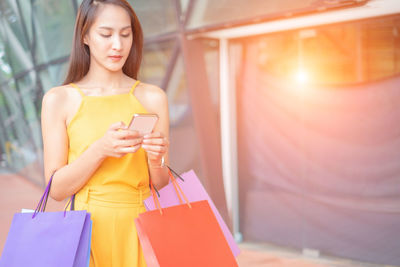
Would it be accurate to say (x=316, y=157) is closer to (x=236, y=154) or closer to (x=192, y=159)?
(x=236, y=154)

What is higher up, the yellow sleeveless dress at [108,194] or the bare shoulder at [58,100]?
the bare shoulder at [58,100]

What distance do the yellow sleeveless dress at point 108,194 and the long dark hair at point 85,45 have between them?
0.41 ft

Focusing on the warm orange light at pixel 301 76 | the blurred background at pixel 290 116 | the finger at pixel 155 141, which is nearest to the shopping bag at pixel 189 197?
the finger at pixel 155 141

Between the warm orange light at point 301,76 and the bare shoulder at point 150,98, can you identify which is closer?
the bare shoulder at point 150,98

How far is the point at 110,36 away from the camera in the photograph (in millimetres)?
1397

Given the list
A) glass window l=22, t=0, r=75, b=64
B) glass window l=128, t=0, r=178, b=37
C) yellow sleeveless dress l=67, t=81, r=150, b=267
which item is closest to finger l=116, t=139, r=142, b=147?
yellow sleeveless dress l=67, t=81, r=150, b=267

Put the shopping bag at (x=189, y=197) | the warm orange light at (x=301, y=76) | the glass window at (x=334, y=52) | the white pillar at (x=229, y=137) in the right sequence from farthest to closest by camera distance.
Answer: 1. the white pillar at (x=229, y=137)
2. the warm orange light at (x=301, y=76)
3. the glass window at (x=334, y=52)
4. the shopping bag at (x=189, y=197)

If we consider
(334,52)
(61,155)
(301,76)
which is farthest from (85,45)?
(301,76)

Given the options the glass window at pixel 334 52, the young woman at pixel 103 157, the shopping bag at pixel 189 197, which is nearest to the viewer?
the young woman at pixel 103 157

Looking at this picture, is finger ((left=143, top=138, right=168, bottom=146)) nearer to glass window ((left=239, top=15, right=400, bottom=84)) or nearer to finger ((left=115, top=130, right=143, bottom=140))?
finger ((left=115, top=130, right=143, bottom=140))

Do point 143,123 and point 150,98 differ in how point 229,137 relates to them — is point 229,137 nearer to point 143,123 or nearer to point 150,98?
point 150,98

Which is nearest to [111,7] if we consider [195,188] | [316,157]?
[195,188]

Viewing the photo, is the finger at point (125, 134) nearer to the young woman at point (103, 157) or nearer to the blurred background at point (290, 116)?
the young woman at point (103, 157)

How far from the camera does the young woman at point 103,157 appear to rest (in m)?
Answer: 1.34
